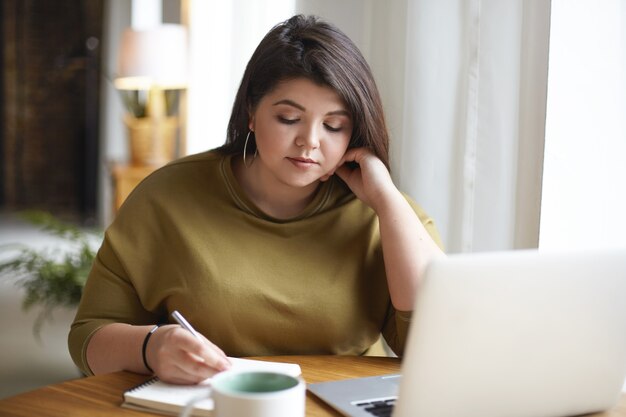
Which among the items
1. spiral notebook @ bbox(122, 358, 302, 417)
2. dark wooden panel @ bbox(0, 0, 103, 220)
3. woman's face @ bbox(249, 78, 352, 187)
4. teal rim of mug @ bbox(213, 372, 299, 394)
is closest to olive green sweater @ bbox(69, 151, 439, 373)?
woman's face @ bbox(249, 78, 352, 187)

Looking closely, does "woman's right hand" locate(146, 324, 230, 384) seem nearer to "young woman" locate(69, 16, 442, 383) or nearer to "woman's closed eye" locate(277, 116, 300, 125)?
"young woman" locate(69, 16, 442, 383)

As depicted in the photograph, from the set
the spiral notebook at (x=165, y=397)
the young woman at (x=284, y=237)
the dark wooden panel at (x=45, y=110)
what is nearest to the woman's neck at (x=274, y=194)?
the young woman at (x=284, y=237)

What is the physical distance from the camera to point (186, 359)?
108 cm

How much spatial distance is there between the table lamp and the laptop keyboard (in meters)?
2.77

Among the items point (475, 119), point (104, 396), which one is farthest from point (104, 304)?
point (475, 119)

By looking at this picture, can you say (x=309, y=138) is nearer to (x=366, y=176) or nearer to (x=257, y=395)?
(x=366, y=176)

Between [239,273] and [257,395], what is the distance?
66 cm

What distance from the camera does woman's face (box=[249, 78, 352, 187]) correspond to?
1.40 metres

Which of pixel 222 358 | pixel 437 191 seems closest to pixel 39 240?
pixel 437 191

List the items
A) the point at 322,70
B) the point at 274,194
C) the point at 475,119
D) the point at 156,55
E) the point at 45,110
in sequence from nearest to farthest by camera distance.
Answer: the point at 322,70
the point at 274,194
the point at 475,119
the point at 156,55
the point at 45,110

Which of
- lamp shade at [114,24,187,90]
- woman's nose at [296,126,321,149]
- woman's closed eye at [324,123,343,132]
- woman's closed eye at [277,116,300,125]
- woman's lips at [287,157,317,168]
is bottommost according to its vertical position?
woman's lips at [287,157,317,168]

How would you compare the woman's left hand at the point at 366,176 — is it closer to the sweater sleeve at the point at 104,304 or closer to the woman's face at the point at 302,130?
the woman's face at the point at 302,130

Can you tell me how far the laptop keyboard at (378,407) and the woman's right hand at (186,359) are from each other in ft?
0.61

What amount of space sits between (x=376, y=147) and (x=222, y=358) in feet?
1.94
